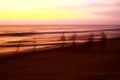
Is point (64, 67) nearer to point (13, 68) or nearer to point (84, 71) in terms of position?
point (84, 71)

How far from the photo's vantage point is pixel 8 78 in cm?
615

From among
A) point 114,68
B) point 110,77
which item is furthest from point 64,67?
point 110,77

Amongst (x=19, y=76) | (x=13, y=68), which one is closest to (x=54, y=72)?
(x=19, y=76)

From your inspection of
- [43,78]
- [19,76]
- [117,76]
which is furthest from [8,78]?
[117,76]

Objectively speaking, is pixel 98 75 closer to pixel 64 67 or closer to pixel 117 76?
pixel 117 76

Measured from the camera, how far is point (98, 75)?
6332 mm

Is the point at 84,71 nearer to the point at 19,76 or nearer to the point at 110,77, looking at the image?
the point at 110,77

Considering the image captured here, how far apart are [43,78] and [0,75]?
1.24 metres

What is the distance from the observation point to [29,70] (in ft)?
23.5

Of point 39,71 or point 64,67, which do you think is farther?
point 64,67

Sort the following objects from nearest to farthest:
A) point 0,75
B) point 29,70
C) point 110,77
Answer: point 110,77 < point 0,75 < point 29,70

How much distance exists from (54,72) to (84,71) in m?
0.79

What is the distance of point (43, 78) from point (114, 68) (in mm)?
2316

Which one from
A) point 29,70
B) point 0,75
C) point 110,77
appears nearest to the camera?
point 110,77
